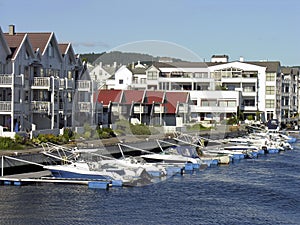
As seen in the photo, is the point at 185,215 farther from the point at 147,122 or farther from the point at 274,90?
the point at 274,90

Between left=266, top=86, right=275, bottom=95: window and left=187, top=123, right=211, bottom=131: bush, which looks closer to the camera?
left=187, top=123, right=211, bottom=131: bush

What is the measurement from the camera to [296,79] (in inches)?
4700

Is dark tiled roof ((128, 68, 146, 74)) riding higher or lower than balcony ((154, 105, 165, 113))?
higher

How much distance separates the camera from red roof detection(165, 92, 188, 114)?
76.0 meters

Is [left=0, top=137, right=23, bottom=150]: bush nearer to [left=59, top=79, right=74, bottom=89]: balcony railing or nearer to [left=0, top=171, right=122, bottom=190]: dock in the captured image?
[left=0, top=171, right=122, bottom=190]: dock

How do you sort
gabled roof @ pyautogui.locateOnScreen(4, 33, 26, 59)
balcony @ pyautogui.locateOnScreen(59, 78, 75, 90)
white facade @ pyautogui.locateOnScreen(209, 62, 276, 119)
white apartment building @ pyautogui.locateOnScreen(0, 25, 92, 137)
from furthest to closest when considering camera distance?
white facade @ pyautogui.locateOnScreen(209, 62, 276, 119) < balcony @ pyautogui.locateOnScreen(59, 78, 75, 90) < gabled roof @ pyautogui.locateOnScreen(4, 33, 26, 59) < white apartment building @ pyautogui.locateOnScreen(0, 25, 92, 137)

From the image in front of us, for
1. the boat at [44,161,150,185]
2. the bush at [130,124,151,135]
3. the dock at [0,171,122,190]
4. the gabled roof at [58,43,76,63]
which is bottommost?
the dock at [0,171,122,190]

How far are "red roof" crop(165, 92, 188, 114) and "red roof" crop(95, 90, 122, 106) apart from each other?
8.26 m

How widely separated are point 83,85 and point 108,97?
30.4ft

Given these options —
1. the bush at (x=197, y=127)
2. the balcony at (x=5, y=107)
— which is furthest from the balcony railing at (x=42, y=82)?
the bush at (x=197, y=127)

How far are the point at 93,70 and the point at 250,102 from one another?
2626 cm

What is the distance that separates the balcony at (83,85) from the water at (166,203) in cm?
1929

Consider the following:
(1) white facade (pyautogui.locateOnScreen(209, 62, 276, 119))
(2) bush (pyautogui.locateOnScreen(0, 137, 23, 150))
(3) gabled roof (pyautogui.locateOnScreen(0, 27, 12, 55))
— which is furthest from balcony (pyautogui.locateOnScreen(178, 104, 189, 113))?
(2) bush (pyautogui.locateOnScreen(0, 137, 23, 150))

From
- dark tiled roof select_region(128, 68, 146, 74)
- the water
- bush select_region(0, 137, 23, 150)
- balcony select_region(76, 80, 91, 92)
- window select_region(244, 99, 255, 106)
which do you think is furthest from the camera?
window select_region(244, 99, 255, 106)
